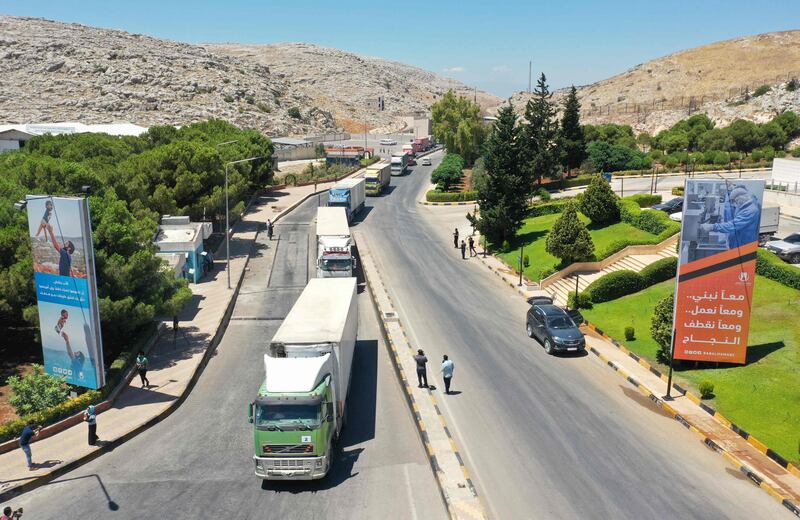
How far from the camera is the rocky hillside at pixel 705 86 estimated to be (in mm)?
120312

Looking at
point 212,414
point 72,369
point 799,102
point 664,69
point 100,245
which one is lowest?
point 212,414

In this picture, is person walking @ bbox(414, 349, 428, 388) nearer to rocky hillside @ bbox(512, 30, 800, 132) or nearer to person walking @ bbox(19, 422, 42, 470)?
person walking @ bbox(19, 422, 42, 470)

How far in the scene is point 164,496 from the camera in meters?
18.0

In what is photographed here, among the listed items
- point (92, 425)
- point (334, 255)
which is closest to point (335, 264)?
point (334, 255)

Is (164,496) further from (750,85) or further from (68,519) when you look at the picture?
(750,85)

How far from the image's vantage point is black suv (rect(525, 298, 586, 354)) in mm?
28938

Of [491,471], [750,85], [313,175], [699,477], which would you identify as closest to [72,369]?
[491,471]

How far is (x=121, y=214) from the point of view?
30031 millimetres

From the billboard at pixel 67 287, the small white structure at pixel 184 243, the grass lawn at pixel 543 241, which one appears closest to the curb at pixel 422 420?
the billboard at pixel 67 287

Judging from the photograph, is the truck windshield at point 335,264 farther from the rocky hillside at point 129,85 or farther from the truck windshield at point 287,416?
the rocky hillside at point 129,85

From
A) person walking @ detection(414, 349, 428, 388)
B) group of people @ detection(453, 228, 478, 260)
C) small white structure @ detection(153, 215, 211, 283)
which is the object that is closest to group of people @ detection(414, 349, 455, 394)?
person walking @ detection(414, 349, 428, 388)

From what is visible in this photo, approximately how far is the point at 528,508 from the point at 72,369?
57.6ft

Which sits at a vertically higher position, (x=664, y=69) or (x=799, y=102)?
(x=664, y=69)

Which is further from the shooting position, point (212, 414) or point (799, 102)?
point (799, 102)
